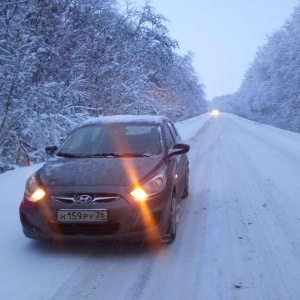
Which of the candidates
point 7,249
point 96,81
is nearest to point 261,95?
point 96,81

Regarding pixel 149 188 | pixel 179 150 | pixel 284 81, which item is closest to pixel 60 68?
pixel 179 150

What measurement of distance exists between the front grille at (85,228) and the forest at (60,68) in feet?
24.1

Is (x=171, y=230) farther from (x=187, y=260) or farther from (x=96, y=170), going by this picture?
(x=96, y=170)

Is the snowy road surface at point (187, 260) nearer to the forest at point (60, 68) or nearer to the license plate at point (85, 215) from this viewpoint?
the license plate at point (85, 215)

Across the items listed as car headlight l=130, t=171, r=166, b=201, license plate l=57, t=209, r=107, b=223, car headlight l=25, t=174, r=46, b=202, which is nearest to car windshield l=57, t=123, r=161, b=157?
car headlight l=130, t=171, r=166, b=201

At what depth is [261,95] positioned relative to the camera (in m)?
52.0

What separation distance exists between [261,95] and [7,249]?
50.7 metres

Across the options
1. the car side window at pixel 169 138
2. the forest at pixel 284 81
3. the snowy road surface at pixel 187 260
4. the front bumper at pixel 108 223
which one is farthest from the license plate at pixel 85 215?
the forest at pixel 284 81

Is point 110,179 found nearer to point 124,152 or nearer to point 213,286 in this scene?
point 124,152

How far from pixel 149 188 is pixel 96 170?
0.68 m

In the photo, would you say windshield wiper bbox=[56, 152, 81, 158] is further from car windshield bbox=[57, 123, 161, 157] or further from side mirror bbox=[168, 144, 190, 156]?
side mirror bbox=[168, 144, 190, 156]

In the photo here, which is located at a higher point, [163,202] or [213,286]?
[163,202]

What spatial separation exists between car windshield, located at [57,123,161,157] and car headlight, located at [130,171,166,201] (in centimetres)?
80

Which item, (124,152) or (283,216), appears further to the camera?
(283,216)
